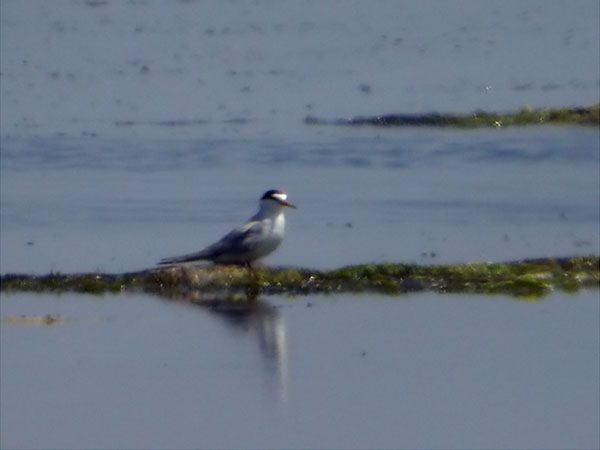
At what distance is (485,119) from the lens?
23.2 metres

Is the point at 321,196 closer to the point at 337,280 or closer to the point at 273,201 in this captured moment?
the point at 273,201

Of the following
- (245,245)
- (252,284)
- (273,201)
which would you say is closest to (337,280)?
(252,284)

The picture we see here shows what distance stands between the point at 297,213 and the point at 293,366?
5827mm

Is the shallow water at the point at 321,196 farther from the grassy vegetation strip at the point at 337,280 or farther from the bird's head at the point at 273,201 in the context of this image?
the grassy vegetation strip at the point at 337,280

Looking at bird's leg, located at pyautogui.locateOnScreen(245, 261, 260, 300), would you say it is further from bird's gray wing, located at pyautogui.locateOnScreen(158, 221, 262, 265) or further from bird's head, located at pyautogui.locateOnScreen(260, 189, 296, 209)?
bird's head, located at pyautogui.locateOnScreen(260, 189, 296, 209)

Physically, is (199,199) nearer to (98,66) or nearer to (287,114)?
(287,114)

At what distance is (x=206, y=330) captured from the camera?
11508mm

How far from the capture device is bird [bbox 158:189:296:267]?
13.4m

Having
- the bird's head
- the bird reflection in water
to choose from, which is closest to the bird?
the bird's head

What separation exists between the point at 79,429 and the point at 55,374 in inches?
49.1

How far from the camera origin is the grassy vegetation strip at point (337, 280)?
12.6 meters

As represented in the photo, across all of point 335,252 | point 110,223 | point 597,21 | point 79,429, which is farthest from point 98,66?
point 79,429

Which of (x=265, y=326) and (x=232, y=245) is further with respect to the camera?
(x=232, y=245)

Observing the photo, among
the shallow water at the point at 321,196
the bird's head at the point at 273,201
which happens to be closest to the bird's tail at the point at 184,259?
the shallow water at the point at 321,196
